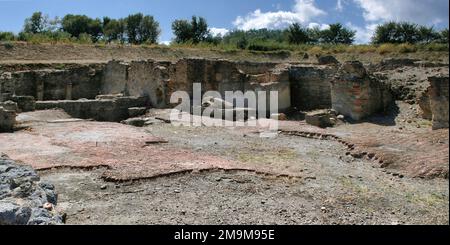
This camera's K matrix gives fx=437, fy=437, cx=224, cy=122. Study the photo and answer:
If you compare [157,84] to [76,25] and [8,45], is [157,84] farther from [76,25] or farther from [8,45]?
[76,25]

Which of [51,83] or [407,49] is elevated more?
[407,49]

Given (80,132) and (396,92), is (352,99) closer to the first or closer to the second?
(396,92)

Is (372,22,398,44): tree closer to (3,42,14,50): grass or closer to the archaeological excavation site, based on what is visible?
the archaeological excavation site

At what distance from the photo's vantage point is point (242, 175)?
673cm

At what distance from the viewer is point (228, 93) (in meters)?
17.2

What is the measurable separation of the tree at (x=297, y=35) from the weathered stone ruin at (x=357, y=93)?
32936mm

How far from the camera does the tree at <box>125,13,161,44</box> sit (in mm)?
48909

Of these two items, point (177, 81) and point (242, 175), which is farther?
point (177, 81)

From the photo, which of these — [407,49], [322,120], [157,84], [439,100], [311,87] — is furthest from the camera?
[407,49]

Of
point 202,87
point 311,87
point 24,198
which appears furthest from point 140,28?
point 24,198

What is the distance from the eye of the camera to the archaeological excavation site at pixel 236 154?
5.08 m

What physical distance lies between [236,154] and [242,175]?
1.80 meters

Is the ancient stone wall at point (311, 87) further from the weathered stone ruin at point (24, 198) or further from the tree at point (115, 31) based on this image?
the tree at point (115, 31)
